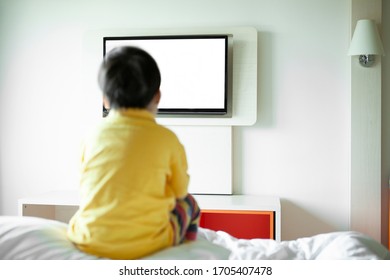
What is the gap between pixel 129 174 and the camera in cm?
140

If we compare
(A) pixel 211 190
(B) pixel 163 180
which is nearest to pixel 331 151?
(A) pixel 211 190

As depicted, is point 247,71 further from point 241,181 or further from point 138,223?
point 138,223

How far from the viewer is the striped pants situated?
59.7 inches

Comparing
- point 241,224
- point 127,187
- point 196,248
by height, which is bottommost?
point 241,224

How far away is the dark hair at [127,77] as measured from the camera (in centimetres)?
146

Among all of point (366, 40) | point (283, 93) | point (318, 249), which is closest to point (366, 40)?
point (366, 40)

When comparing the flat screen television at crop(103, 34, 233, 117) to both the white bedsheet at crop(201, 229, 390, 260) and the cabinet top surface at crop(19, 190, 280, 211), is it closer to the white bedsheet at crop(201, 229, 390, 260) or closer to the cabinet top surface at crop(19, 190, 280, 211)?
the cabinet top surface at crop(19, 190, 280, 211)

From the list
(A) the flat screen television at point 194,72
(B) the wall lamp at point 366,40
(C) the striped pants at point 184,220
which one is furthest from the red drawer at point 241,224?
(C) the striped pants at point 184,220

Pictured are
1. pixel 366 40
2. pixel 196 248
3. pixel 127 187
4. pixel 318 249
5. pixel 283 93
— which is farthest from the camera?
pixel 283 93

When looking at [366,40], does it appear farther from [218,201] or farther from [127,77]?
[127,77]

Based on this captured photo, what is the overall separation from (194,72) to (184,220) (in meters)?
2.03

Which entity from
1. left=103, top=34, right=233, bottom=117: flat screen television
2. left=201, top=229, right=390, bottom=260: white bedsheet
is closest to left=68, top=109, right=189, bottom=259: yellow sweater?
left=201, top=229, right=390, bottom=260: white bedsheet

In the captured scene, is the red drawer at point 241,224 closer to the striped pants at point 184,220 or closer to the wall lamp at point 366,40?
the wall lamp at point 366,40

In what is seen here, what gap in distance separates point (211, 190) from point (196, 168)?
16cm
